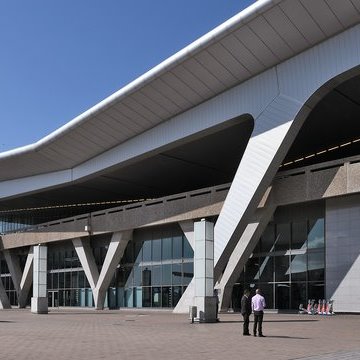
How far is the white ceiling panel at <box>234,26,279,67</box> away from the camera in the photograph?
2631 centimetres

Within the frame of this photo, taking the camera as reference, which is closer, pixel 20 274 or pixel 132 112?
pixel 132 112

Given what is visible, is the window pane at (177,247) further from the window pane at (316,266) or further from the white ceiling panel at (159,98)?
the window pane at (316,266)

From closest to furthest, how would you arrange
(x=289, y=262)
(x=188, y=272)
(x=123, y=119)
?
(x=289, y=262) → (x=123, y=119) → (x=188, y=272)

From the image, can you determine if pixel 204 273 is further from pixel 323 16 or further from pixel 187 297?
pixel 323 16

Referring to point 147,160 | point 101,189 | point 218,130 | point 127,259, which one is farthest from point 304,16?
point 101,189

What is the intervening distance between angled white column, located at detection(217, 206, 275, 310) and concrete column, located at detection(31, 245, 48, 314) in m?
10.2

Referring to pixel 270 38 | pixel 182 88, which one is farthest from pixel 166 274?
pixel 270 38

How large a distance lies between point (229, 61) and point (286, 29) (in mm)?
3560

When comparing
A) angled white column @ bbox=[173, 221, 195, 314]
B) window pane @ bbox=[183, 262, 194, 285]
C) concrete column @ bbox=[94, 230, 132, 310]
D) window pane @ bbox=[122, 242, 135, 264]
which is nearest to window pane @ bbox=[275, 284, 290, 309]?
angled white column @ bbox=[173, 221, 195, 314]

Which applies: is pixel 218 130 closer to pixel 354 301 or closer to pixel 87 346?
pixel 354 301

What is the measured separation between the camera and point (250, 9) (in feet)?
82.2

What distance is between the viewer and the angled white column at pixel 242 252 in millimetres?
29438

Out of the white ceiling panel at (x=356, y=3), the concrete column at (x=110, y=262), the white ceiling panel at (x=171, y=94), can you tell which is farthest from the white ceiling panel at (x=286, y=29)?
the concrete column at (x=110, y=262)

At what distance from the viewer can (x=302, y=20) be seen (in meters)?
25.2
